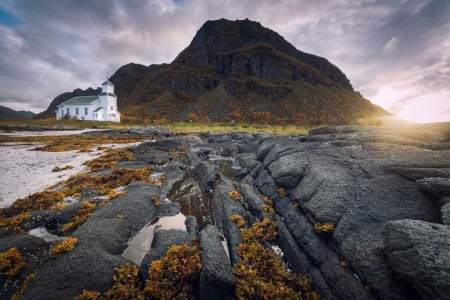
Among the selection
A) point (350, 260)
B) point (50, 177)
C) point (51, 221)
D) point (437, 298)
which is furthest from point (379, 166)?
point (50, 177)

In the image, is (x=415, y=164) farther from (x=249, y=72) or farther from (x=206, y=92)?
(x=249, y=72)

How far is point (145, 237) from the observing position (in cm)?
866

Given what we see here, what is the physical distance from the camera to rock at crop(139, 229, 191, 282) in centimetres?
618

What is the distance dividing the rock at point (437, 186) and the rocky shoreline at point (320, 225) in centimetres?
3

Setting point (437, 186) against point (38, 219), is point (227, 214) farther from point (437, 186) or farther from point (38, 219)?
point (38, 219)

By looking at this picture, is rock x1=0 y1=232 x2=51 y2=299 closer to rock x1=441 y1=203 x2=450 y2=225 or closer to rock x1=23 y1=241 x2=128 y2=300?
rock x1=23 y1=241 x2=128 y2=300

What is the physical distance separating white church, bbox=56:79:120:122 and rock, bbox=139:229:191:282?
10755 cm

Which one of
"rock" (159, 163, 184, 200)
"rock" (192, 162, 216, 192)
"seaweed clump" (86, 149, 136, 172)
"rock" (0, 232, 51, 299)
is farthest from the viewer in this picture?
"seaweed clump" (86, 149, 136, 172)

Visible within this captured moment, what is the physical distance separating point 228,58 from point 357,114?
371 ft

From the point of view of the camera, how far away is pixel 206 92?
149m

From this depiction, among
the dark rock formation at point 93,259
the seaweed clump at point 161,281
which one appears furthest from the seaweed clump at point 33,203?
the seaweed clump at point 161,281

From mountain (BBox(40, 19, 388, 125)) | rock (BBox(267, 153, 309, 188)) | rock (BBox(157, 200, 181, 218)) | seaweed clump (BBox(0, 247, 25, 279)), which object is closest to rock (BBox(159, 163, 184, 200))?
rock (BBox(157, 200, 181, 218))

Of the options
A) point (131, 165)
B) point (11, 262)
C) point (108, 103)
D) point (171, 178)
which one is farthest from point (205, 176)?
point (108, 103)

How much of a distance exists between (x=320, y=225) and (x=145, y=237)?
7391 mm
